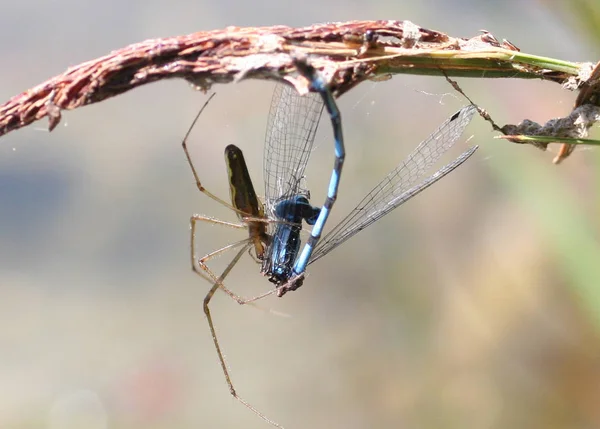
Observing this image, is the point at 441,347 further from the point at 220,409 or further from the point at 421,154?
the point at 421,154

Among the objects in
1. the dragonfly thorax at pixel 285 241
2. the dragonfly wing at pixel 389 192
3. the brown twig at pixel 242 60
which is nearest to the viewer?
the brown twig at pixel 242 60

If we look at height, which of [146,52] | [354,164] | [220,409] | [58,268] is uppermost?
[354,164]

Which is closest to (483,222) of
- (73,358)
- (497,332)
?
(497,332)

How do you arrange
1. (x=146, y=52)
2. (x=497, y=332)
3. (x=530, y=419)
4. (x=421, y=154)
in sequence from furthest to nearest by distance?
(x=497, y=332)
(x=530, y=419)
(x=421, y=154)
(x=146, y=52)

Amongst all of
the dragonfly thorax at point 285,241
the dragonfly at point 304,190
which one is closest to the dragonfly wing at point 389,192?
the dragonfly at point 304,190

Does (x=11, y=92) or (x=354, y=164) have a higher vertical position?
(x=11, y=92)

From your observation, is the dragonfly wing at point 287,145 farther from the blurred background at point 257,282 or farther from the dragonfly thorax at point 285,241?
the blurred background at point 257,282

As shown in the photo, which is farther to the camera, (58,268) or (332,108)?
(58,268)
